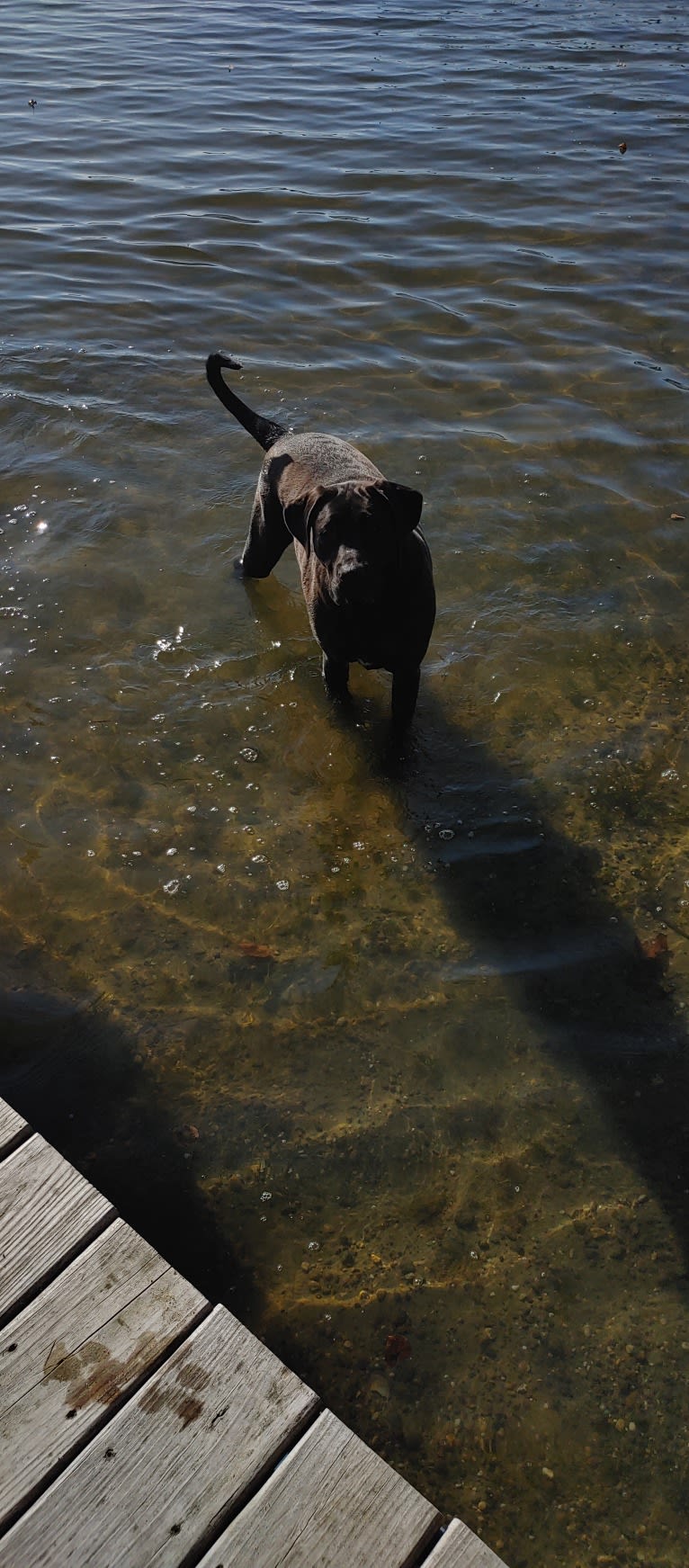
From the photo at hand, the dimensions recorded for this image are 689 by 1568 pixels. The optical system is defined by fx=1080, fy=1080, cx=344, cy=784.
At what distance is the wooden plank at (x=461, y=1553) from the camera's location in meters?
2.30

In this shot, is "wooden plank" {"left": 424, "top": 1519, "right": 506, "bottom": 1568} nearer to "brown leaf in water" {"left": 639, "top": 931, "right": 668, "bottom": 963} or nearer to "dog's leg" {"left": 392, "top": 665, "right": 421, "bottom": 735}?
"brown leaf in water" {"left": 639, "top": 931, "right": 668, "bottom": 963}

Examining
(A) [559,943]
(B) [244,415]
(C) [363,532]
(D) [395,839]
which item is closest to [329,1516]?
(A) [559,943]

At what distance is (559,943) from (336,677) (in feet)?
5.33

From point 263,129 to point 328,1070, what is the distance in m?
12.7

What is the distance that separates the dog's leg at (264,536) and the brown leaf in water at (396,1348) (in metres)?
3.56

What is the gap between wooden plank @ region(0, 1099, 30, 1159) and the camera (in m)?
3.07

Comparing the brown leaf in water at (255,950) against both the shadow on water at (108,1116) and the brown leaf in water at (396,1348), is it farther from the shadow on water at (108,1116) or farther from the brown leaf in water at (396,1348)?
the brown leaf in water at (396,1348)

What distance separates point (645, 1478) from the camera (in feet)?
9.20

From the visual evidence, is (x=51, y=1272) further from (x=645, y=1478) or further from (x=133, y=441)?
(x=133, y=441)

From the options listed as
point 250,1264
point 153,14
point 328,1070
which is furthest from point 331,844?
point 153,14

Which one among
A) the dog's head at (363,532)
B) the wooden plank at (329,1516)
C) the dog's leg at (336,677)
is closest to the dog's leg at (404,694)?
the dog's leg at (336,677)

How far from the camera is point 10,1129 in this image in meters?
3.10

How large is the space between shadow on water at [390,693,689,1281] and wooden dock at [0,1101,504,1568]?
1355mm

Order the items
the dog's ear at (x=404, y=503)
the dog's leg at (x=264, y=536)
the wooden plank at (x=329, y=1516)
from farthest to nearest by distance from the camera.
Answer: the dog's leg at (x=264, y=536) < the dog's ear at (x=404, y=503) < the wooden plank at (x=329, y=1516)
